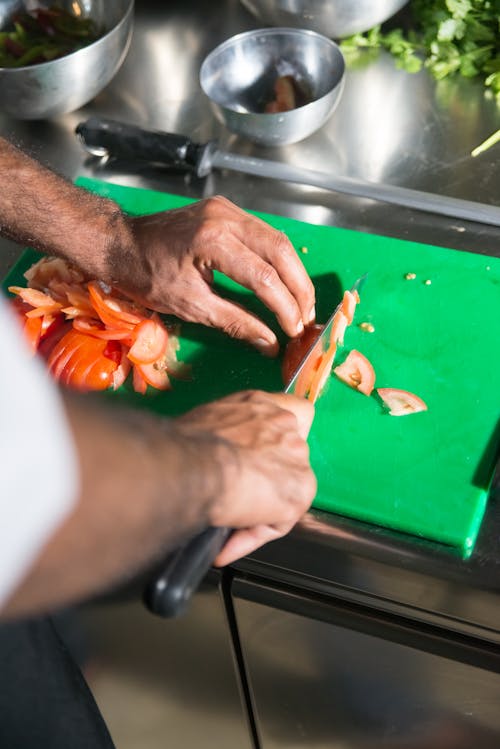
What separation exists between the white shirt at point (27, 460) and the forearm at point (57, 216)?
76cm

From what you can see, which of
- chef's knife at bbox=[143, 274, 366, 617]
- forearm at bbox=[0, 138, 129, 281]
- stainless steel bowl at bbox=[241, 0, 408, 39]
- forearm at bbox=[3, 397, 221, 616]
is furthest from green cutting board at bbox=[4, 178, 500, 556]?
stainless steel bowl at bbox=[241, 0, 408, 39]

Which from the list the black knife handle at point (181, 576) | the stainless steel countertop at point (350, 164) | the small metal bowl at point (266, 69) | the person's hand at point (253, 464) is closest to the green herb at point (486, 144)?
the stainless steel countertop at point (350, 164)

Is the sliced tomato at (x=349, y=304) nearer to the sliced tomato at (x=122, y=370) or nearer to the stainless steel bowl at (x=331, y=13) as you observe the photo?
the sliced tomato at (x=122, y=370)

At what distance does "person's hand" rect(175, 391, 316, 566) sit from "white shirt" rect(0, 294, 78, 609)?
0.25m

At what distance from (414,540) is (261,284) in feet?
1.49

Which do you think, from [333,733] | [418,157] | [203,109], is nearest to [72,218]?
[203,109]

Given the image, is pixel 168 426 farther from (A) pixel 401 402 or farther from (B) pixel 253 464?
(A) pixel 401 402

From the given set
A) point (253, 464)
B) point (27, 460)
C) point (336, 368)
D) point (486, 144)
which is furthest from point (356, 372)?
point (27, 460)

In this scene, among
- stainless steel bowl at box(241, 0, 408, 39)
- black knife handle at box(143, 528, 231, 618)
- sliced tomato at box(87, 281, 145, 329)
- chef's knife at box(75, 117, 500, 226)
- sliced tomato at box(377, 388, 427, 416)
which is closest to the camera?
black knife handle at box(143, 528, 231, 618)

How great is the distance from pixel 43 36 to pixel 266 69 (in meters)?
0.48

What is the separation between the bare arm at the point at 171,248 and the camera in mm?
1528

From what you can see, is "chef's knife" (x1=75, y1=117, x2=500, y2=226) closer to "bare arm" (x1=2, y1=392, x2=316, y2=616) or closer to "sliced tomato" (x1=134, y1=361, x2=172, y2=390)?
"sliced tomato" (x1=134, y1=361, x2=172, y2=390)

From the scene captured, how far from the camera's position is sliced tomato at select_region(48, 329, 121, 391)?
156 centimetres

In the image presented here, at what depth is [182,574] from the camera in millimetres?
1094
